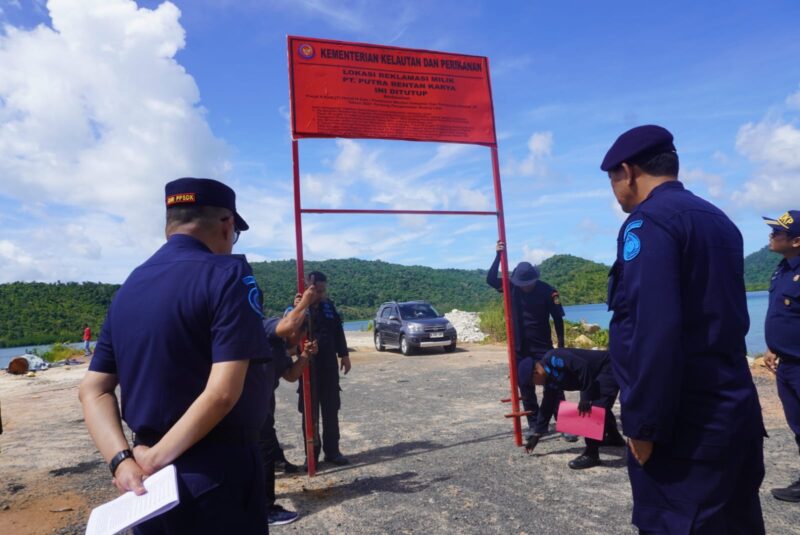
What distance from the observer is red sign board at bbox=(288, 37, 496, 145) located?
5.32 m

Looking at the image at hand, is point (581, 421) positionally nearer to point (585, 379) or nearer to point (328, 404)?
point (585, 379)

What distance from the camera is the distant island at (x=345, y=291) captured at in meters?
42.4

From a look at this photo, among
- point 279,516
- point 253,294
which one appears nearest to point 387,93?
point 279,516

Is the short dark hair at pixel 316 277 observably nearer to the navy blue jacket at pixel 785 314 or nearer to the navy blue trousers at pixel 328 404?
the navy blue trousers at pixel 328 404

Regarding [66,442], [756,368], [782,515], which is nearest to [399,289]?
[756,368]

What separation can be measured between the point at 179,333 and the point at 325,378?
440 cm

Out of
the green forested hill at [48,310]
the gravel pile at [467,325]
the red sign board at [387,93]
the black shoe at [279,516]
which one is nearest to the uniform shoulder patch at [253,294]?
the black shoe at [279,516]

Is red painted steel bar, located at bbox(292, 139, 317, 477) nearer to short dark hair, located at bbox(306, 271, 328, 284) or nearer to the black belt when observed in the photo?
short dark hair, located at bbox(306, 271, 328, 284)

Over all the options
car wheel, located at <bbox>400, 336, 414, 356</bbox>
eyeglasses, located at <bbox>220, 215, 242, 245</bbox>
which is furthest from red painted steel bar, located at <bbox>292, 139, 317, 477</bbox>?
car wheel, located at <bbox>400, 336, 414, 356</bbox>

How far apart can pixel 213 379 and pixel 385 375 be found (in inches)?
478

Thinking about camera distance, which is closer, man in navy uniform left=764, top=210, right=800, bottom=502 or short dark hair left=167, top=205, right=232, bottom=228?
short dark hair left=167, top=205, right=232, bottom=228

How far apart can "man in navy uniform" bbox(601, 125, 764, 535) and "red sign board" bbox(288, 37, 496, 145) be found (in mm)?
3911

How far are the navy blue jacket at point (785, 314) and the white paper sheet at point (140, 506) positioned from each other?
456 centimetres

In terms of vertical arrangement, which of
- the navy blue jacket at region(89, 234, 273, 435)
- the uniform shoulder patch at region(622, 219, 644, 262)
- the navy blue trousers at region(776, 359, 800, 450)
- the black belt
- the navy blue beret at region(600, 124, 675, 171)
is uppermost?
the navy blue beret at region(600, 124, 675, 171)
